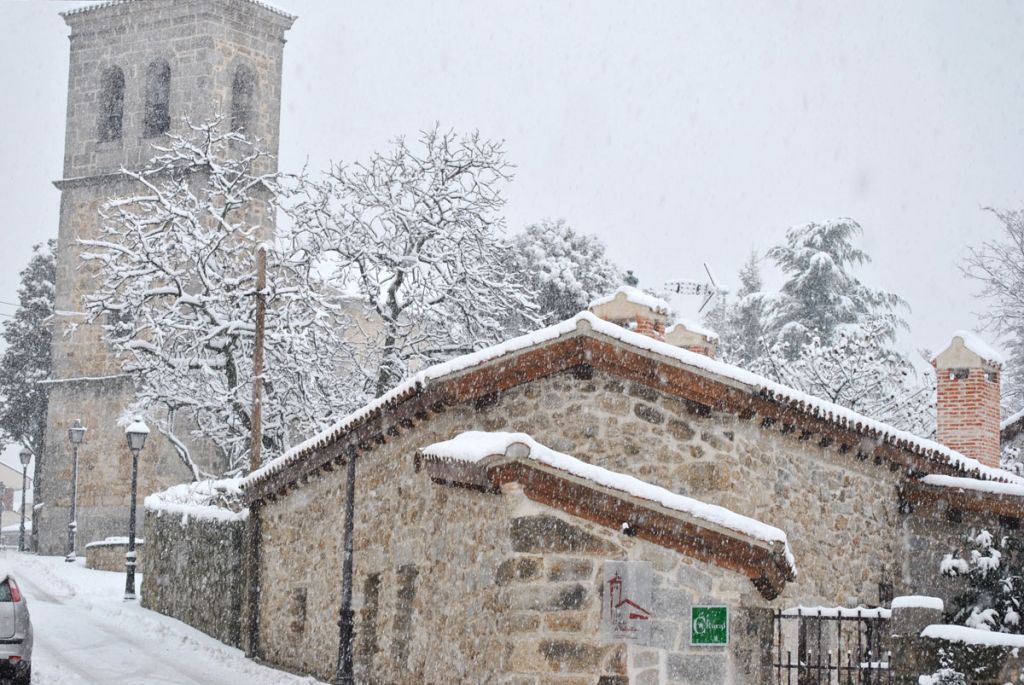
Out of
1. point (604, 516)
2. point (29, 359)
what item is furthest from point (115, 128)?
point (604, 516)

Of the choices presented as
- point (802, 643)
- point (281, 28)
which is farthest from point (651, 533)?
point (281, 28)

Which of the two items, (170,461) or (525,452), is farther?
(170,461)

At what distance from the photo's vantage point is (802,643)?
11188 millimetres

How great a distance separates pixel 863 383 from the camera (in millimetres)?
32500

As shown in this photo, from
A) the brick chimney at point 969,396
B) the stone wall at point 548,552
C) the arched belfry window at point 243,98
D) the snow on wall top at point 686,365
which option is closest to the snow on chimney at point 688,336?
the brick chimney at point 969,396

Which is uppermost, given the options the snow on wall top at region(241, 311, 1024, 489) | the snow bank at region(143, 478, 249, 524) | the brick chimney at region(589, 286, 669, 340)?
the brick chimney at region(589, 286, 669, 340)

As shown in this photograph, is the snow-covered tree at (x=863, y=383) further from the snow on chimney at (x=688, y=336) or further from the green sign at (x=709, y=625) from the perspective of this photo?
the green sign at (x=709, y=625)

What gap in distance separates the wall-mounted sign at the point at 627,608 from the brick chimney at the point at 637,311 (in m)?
6.80

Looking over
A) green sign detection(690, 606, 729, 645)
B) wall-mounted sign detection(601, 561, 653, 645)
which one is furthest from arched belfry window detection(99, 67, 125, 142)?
green sign detection(690, 606, 729, 645)

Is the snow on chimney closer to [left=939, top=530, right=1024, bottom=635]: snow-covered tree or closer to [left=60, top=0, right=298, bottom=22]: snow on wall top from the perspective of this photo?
[left=939, top=530, right=1024, bottom=635]: snow-covered tree

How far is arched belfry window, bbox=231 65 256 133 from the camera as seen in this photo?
39.0m

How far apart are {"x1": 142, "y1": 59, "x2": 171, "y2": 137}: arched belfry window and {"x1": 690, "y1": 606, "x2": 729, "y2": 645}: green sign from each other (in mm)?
31878

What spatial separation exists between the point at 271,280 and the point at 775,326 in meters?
22.0

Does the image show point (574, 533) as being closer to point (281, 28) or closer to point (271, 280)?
point (271, 280)
